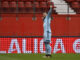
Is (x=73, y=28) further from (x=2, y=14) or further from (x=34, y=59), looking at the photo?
(x=34, y=59)

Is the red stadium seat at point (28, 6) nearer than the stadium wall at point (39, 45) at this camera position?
No

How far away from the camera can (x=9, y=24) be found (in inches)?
515

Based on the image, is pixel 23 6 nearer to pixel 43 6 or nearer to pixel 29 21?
pixel 43 6

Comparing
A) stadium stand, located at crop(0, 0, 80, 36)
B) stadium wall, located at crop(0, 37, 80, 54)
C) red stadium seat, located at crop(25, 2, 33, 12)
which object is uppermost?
red stadium seat, located at crop(25, 2, 33, 12)

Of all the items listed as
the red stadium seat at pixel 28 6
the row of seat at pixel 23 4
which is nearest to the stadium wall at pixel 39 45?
the red stadium seat at pixel 28 6

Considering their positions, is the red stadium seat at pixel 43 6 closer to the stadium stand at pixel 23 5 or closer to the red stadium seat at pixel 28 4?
the stadium stand at pixel 23 5

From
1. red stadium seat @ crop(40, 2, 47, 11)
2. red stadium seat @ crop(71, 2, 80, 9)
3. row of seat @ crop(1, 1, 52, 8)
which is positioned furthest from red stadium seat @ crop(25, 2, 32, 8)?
red stadium seat @ crop(71, 2, 80, 9)

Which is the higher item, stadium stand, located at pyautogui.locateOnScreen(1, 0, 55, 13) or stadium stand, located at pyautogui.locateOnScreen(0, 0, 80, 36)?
stadium stand, located at pyautogui.locateOnScreen(1, 0, 55, 13)

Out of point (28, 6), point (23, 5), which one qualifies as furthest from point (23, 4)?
point (28, 6)

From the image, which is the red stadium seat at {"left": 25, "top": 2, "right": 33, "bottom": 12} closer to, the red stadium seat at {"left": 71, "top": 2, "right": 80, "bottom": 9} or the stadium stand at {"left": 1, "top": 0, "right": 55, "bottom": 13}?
the stadium stand at {"left": 1, "top": 0, "right": 55, "bottom": 13}

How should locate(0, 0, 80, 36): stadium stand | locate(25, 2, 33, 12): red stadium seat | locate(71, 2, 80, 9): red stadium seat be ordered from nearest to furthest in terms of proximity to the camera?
1. locate(0, 0, 80, 36): stadium stand
2. locate(25, 2, 33, 12): red stadium seat
3. locate(71, 2, 80, 9): red stadium seat

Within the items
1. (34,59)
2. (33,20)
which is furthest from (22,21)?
(34,59)

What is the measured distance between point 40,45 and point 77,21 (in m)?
3.02

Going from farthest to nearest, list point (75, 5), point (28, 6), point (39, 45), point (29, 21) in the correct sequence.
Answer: point (75, 5) → point (28, 6) → point (29, 21) → point (39, 45)
